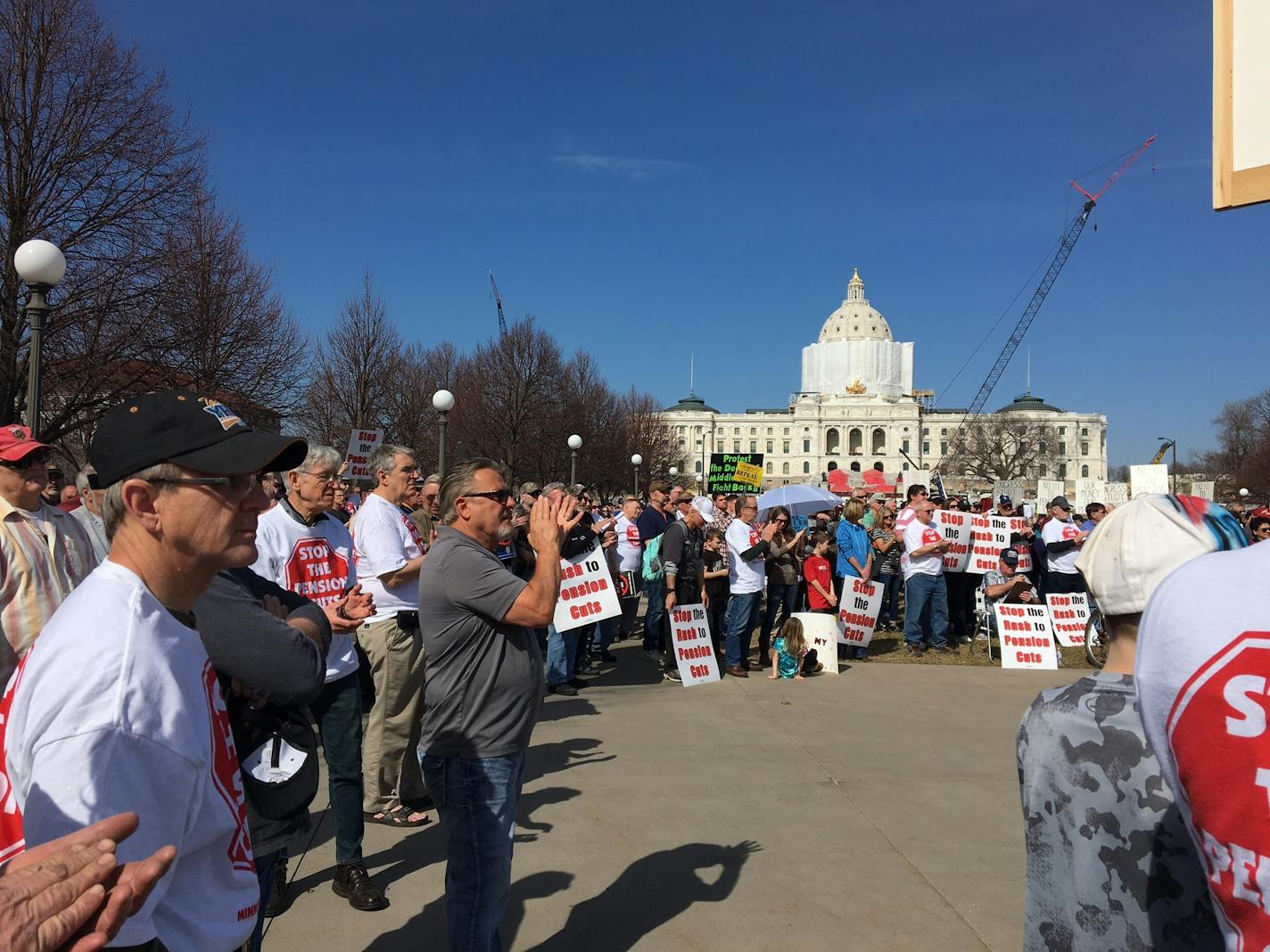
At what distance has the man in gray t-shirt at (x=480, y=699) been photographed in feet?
9.95

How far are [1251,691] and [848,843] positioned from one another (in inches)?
175

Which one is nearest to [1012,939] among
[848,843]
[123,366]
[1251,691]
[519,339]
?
[848,843]

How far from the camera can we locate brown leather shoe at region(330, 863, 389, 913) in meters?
4.14

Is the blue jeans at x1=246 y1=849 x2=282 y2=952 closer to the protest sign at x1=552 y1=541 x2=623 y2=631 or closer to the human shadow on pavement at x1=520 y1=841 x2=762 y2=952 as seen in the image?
the human shadow on pavement at x1=520 y1=841 x2=762 y2=952

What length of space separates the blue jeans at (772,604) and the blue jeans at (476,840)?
806 cm

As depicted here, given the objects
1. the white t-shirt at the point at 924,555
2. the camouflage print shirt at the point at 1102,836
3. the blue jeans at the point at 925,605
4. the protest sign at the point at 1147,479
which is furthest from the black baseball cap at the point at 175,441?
the protest sign at the point at 1147,479

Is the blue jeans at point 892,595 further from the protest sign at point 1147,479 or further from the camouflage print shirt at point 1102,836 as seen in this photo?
the camouflage print shirt at point 1102,836

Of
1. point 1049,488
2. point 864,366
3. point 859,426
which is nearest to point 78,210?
point 1049,488

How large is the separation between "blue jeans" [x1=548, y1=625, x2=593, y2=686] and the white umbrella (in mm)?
8583

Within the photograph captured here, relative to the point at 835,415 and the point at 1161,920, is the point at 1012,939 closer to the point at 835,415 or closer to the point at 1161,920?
the point at 1161,920

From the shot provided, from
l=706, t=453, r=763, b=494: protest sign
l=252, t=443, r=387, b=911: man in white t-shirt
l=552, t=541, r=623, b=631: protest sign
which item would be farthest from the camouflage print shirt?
l=706, t=453, r=763, b=494: protest sign

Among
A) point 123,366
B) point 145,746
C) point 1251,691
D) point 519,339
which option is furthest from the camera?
point 519,339

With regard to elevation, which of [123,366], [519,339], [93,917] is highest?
[519,339]

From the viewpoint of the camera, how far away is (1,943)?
102cm
